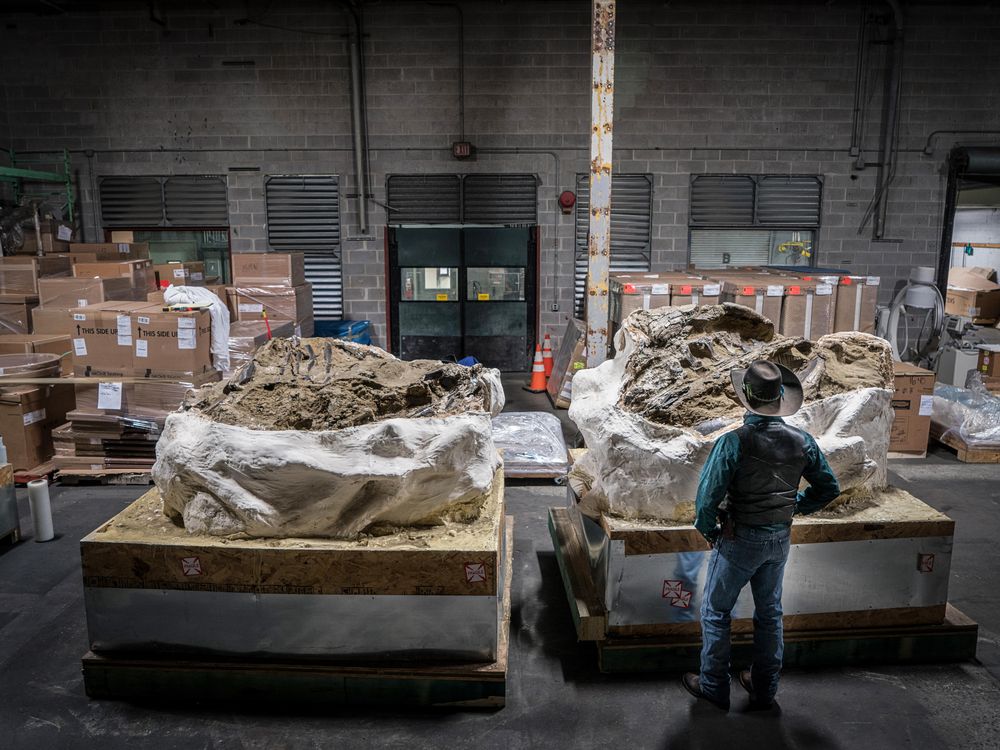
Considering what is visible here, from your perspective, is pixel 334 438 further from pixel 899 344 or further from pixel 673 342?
pixel 899 344

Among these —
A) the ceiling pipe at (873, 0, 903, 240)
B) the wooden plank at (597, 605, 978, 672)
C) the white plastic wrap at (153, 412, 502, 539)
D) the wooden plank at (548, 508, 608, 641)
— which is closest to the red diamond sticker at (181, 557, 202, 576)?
the white plastic wrap at (153, 412, 502, 539)

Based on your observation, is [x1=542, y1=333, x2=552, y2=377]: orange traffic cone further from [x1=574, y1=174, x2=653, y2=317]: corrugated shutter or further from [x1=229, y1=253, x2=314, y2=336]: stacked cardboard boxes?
[x1=229, y1=253, x2=314, y2=336]: stacked cardboard boxes

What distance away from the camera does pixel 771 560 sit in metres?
3.18

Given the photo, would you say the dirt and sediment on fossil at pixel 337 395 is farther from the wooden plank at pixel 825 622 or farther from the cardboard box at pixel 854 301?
the cardboard box at pixel 854 301

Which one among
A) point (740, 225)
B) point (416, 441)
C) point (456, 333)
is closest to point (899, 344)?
point (740, 225)

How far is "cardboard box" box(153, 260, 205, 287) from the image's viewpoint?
343 inches

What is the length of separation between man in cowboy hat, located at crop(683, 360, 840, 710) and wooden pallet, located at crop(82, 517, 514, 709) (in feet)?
3.47

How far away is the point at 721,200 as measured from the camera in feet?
32.9

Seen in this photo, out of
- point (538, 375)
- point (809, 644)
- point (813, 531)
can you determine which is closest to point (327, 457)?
point (813, 531)

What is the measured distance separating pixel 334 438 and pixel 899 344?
1003 cm

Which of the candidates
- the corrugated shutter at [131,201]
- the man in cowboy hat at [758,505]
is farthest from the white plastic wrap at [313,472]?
the corrugated shutter at [131,201]

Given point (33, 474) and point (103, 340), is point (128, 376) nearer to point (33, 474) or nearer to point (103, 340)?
point (103, 340)

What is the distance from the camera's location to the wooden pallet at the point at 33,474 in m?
6.30

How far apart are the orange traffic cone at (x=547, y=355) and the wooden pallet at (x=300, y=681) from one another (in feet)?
21.8
